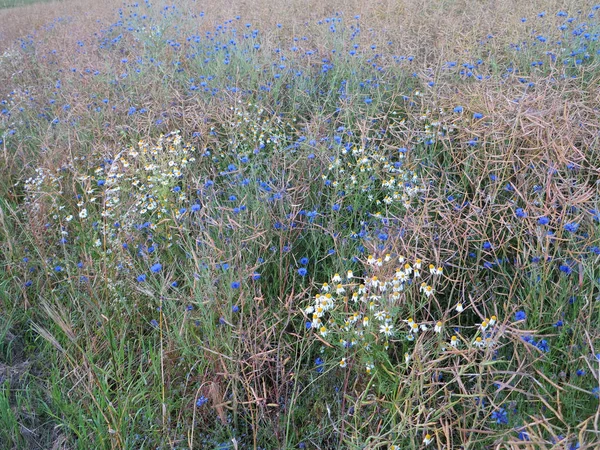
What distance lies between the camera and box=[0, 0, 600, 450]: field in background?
1.82m

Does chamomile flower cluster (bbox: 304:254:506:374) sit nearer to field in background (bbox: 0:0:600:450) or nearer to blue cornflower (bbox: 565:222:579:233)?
field in background (bbox: 0:0:600:450)

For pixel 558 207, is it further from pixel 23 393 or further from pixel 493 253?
pixel 23 393

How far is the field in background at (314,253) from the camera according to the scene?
1816 mm

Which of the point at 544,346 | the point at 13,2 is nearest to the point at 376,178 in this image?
the point at 544,346

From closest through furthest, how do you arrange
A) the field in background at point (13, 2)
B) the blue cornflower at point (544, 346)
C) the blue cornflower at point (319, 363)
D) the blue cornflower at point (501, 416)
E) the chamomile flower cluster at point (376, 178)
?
the blue cornflower at point (501, 416) → the blue cornflower at point (544, 346) → the blue cornflower at point (319, 363) → the chamomile flower cluster at point (376, 178) → the field in background at point (13, 2)

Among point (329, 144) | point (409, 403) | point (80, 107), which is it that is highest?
point (80, 107)

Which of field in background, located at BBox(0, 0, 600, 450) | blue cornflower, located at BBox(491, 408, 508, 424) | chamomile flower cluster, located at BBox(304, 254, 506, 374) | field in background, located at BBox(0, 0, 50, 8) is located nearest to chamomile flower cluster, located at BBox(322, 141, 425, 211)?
field in background, located at BBox(0, 0, 600, 450)

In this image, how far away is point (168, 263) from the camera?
8.40ft

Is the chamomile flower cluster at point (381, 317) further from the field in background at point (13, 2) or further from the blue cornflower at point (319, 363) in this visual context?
the field in background at point (13, 2)

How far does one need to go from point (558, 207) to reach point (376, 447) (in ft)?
4.85

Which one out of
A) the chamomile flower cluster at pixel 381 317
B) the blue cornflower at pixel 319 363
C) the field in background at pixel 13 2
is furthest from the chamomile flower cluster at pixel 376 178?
the field in background at pixel 13 2

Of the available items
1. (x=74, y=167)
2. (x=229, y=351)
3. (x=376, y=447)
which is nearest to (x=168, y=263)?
(x=229, y=351)

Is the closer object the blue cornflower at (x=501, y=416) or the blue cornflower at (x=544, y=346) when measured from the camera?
the blue cornflower at (x=501, y=416)

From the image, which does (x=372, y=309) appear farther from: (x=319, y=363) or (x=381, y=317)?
(x=319, y=363)
